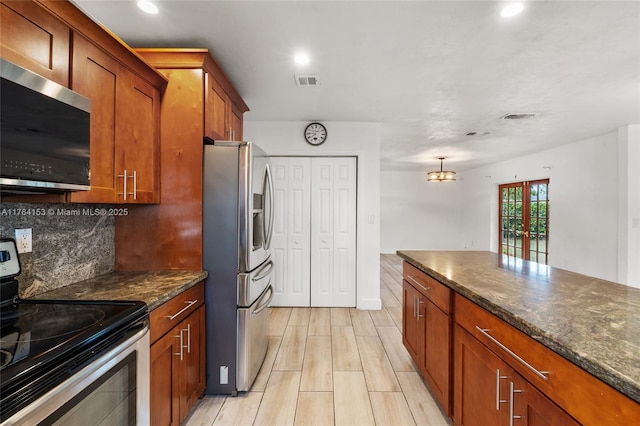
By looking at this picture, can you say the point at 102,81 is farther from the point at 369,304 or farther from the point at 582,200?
the point at 582,200

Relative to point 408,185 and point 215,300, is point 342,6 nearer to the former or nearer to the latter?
point 215,300

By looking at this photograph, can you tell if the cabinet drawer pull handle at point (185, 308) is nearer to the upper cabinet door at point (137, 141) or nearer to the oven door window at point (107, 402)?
the oven door window at point (107, 402)

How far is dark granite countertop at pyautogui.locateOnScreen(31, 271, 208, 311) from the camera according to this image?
4.79 feet

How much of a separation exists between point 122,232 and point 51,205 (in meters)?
0.47

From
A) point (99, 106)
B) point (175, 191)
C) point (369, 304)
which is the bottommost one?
point (369, 304)

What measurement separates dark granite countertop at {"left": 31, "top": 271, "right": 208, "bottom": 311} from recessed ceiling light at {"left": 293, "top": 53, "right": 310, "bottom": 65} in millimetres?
1762

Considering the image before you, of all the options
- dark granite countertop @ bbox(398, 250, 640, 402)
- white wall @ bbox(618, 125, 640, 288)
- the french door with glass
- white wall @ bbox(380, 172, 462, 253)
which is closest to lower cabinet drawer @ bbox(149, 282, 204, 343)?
dark granite countertop @ bbox(398, 250, 640, 402)

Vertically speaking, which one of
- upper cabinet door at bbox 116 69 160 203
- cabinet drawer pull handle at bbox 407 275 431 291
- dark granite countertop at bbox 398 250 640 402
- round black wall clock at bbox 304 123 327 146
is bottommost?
cabinet drawer pull handle at bbox 407 275 431 291

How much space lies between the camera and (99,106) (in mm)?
1525

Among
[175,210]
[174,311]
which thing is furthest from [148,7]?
[174,311]

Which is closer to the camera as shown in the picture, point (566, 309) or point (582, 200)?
point (566, 309)

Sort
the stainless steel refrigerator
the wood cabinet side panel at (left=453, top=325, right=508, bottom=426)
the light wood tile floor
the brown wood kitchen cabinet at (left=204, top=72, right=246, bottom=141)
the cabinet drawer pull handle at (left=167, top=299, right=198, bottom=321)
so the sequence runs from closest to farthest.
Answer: the wood cabinet side panel at (left=453, top=325, right=508, bottom=426) < the cabinet drawer pull handle at (left=167, top=299, right=198, bottom=321) < the light wood tile floor < the stainless steel refrigerator < the brown wood kitchen cabinet at (left=204, top=72, right=246, bottom=141)

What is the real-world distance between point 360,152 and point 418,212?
5572 millimetres

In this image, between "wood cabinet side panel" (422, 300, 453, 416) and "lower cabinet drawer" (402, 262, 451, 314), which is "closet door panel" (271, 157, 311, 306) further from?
"wood cabinet side panel" (422, 300, 453, 416)
